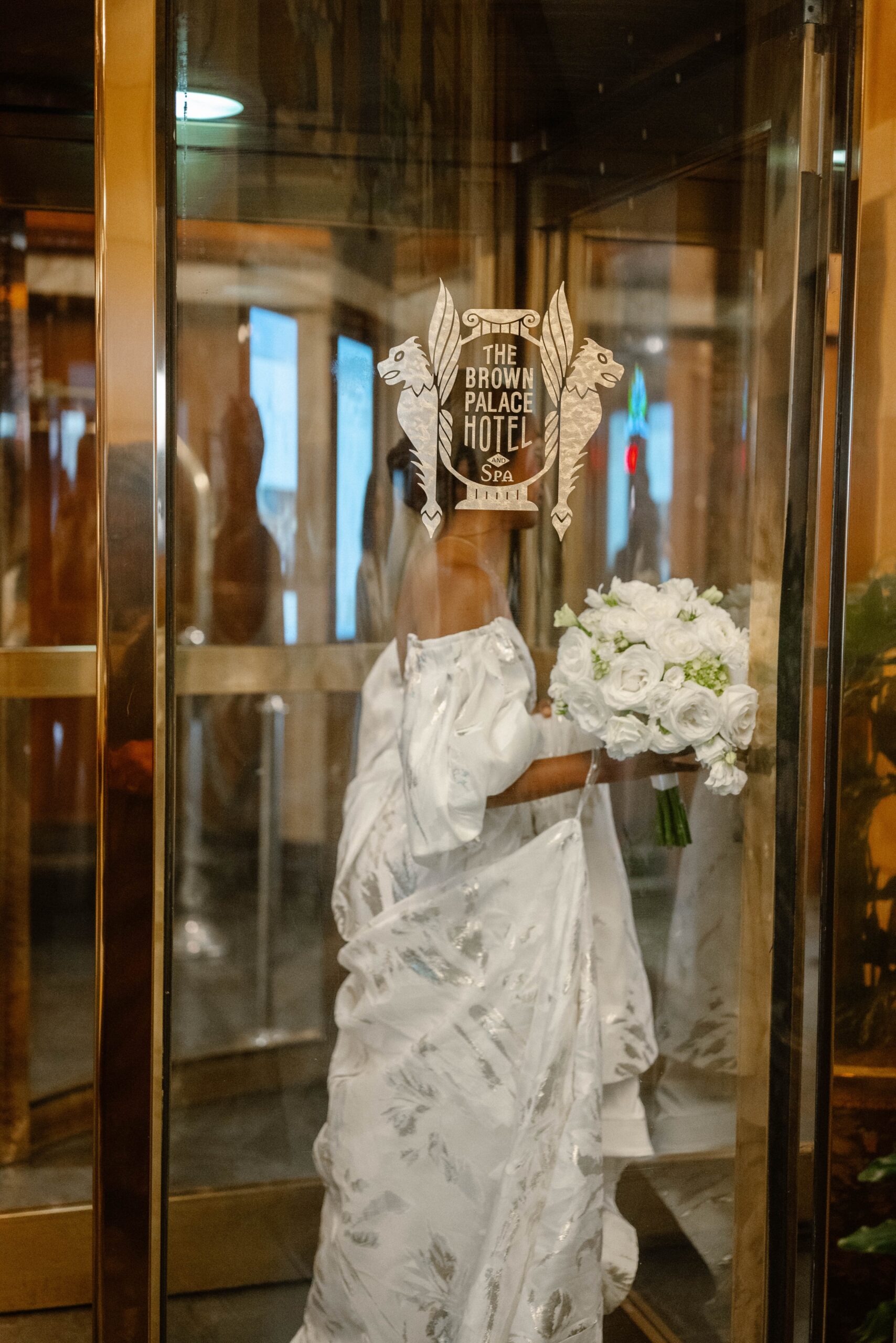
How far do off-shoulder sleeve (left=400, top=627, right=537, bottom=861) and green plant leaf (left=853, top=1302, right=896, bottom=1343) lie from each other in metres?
0.83

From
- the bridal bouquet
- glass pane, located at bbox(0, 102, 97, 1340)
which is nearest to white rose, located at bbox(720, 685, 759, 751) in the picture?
the bridal bouquet

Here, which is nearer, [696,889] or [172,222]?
[172,222]

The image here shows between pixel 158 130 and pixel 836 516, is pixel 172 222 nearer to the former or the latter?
pixel 158 130

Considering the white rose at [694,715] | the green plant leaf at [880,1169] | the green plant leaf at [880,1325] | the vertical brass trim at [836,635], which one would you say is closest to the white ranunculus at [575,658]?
the white rose at [694,715]

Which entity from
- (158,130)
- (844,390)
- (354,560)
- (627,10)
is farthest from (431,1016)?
(627,10)

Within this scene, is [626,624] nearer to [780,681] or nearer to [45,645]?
[780,681]

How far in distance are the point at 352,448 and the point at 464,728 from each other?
1.28 ft

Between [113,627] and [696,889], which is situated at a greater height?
[113,627]

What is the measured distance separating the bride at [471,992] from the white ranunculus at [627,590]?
0.48 feet

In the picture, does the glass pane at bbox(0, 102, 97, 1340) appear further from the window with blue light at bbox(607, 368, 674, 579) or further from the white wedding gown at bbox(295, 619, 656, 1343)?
the window with blue light at bbox(607, 368, 674, 579)

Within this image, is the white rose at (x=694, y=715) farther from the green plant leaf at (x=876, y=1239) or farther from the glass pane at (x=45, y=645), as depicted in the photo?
the glass pane at (x=45, y=645)

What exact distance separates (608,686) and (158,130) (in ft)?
2.92

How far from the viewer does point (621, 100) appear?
1543 millimetres

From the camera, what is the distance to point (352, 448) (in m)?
1.51
